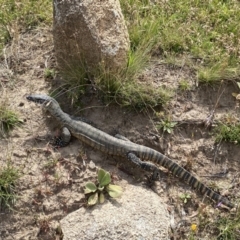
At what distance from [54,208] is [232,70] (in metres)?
3.32

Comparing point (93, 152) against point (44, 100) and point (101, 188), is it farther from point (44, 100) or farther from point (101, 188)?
point (44, 100)

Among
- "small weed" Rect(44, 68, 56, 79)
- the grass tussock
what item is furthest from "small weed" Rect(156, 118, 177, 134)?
"small weed" Rect(44, 68, 56, 79)

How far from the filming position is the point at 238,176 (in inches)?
258

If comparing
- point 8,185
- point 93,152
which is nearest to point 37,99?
point 93,152

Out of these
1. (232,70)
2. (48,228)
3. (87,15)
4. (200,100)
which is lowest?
(48,228)

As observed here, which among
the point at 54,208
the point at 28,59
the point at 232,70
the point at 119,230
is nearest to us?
the point at 119,230

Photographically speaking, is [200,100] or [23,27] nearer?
[200,100]

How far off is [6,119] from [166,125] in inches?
90.3

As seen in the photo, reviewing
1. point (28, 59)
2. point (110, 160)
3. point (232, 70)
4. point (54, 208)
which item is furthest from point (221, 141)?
point (28, 59)

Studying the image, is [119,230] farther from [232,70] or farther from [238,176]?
[232,70]

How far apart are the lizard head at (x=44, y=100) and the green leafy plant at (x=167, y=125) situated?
1.53 meters

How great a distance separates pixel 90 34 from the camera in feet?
21.7

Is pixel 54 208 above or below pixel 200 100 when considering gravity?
below

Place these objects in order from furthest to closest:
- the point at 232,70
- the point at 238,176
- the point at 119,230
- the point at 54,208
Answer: the point at 232,70
the point at 238,176
the point at 54,208
the point at 119,230
